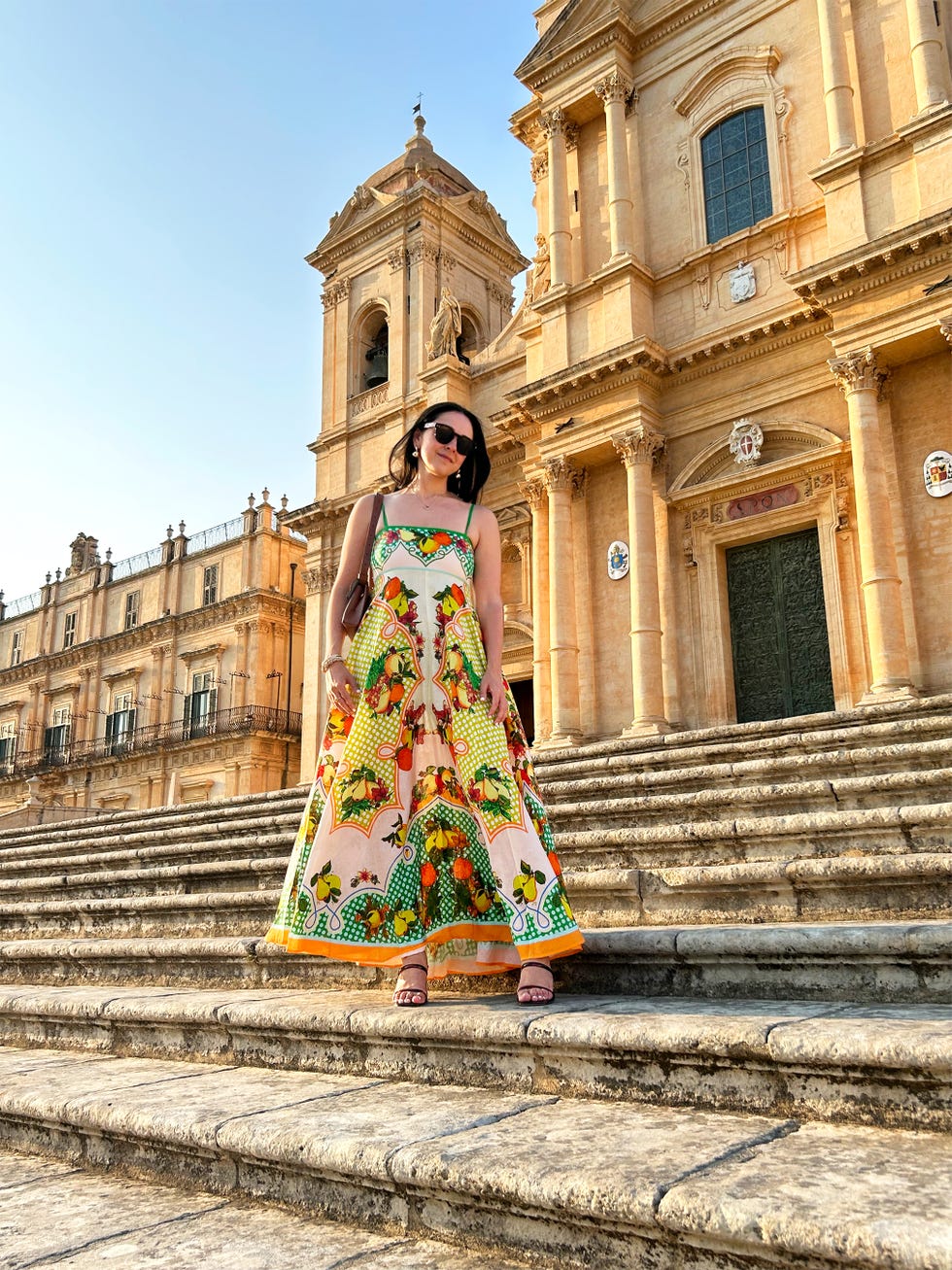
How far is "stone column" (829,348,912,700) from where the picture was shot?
1265 cm

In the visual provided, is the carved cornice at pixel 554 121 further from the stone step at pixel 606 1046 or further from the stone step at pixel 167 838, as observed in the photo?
the stone step at pixel 606 1046

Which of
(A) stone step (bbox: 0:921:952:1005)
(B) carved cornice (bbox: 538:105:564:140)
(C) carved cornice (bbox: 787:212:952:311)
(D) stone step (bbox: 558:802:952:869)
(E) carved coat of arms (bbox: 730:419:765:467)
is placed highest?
(B) carved cornice (bbox: 538:105:564:140)

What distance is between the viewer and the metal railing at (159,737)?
110 feet

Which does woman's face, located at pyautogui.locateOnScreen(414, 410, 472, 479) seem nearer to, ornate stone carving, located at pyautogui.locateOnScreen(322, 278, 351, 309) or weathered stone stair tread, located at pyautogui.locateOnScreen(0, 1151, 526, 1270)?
weathered stone stair tread, located at pyautogui.locateOnScreen(0, 1151, 526, 1270)

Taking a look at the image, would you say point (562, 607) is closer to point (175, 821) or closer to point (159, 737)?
point (175, 821)

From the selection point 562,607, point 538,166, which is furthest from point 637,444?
point 538,166

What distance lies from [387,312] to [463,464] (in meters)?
20.7

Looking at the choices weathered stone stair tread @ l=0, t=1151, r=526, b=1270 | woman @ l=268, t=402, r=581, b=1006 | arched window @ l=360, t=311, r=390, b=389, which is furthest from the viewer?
arched window @ l=360, t=311, r=390, b=389

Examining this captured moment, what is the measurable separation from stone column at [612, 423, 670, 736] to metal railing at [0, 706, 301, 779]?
2023cm

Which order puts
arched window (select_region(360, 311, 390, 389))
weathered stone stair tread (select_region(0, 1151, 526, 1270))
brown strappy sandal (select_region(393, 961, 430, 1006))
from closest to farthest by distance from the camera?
weathered stone stair tread (select_region(0, 1151, 526, 1270)) → brown strappy sandal (select_region(393, 961, 430, 1006)) → arched window (select_region(360, 311, 390, 389))

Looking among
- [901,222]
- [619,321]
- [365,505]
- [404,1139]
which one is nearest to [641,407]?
[619,321]

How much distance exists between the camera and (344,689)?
3777 millimetres

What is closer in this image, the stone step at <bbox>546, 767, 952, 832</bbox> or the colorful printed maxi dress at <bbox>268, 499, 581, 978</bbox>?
the colorful printed maxi dress at <bbox>268, 499, 581, 978</bbox>

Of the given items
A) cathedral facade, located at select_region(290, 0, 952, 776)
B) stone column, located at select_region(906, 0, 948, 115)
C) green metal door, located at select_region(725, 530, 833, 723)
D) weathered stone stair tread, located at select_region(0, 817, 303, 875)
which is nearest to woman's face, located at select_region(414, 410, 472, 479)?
weathered stone stair tread, located at select_region(0, 817, 303, 875)
